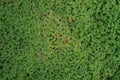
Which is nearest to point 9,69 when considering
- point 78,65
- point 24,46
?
point 24,46

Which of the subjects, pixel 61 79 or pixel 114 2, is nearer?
pixel 114 2

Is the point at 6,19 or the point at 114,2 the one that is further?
the point at 6,19

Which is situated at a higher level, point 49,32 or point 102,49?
point 49,32

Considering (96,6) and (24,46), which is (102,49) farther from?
(24,46)

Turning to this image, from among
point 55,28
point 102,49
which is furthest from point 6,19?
point 102,49

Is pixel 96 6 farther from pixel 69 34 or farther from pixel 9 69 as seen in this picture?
pixel 9 69

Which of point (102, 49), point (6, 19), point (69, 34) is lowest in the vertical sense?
point (102, 49)
